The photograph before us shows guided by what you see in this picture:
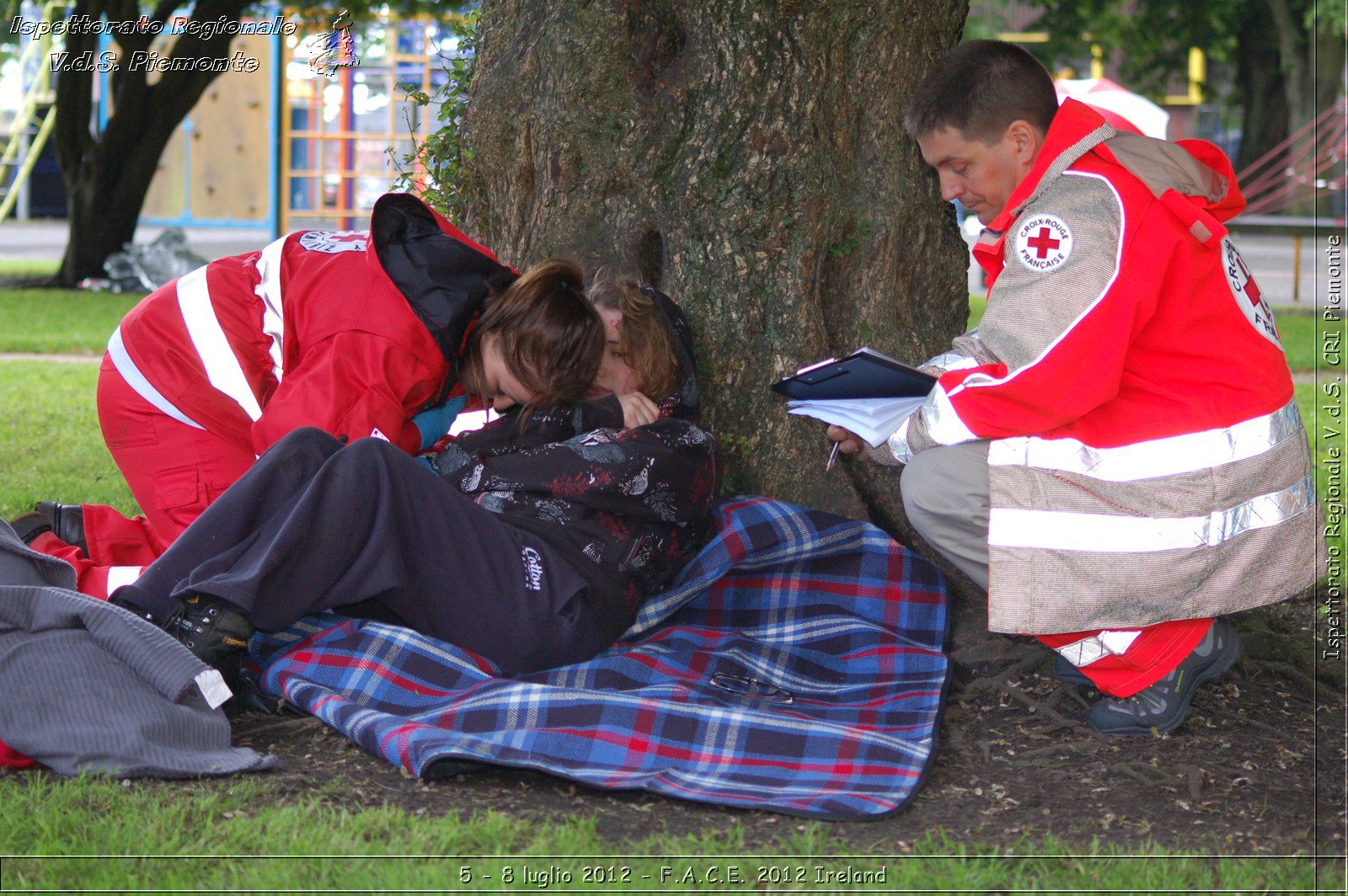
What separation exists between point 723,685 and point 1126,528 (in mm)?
971

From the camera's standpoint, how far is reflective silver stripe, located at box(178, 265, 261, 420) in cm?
340

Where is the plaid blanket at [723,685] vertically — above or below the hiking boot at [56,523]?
below

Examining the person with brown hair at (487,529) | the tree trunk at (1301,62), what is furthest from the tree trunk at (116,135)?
the tree trunk at (1301,62)

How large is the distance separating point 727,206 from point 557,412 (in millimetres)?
893

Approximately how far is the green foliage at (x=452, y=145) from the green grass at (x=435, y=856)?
246 centimetres

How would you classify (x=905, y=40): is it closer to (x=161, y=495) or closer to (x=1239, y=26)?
(x=161, y=495)

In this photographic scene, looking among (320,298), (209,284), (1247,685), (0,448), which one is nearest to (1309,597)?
(1247,685)

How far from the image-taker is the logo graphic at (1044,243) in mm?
A: 2752

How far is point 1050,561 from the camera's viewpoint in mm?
2785

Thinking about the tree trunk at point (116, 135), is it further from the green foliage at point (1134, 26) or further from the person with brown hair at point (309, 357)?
the person with brown hair at point (309, 357)

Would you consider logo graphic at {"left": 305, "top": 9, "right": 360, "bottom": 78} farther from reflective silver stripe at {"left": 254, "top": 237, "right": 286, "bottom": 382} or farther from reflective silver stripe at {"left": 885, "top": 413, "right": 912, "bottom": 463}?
reflective silver stripe at {"left": 885, "top": 413, "right": 912, "bottom": 463}

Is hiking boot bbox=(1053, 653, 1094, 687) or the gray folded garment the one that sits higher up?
the gray folded garment

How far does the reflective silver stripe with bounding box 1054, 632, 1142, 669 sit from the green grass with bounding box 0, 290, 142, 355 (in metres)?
7.83

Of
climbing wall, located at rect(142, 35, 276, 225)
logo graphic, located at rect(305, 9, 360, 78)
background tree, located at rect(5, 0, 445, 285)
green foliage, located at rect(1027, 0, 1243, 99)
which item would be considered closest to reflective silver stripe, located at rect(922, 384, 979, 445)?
logo graphic, located at rect(305, 9, 360, 78)
